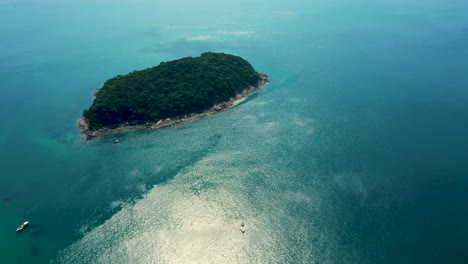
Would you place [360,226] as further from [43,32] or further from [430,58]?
[43,32]

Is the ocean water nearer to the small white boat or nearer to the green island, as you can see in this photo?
the small white boat

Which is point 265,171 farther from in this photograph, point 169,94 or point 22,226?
point 22,226

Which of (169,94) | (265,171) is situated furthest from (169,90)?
(265,171)

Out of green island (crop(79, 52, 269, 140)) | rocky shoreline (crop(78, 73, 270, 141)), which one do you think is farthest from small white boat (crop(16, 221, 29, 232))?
green island (crop(79, 52, 269, 140))

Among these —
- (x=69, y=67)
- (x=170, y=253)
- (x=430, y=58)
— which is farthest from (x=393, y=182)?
(x=69, y=67)

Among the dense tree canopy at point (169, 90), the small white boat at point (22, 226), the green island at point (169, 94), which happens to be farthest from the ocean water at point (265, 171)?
the dense tree canopy at point (169, 90)

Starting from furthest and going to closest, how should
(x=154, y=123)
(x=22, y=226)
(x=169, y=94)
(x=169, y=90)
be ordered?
(x=169, y=90) → (x=169, y=94) → (x=154, y=123) → (x=22, y=226)
